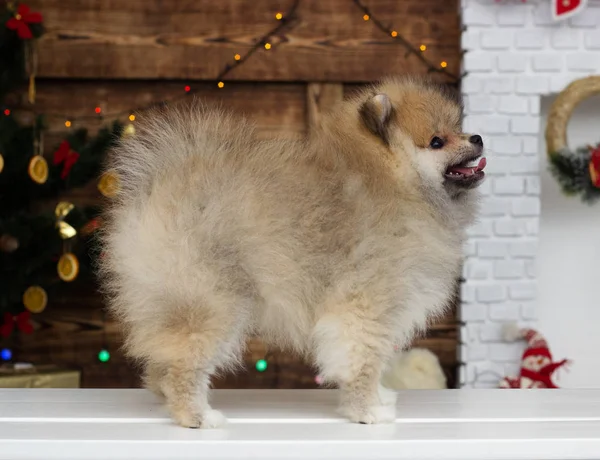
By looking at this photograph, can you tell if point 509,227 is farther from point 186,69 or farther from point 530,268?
point 186,69

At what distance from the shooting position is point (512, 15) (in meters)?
3.02

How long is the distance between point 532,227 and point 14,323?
2.04 metres

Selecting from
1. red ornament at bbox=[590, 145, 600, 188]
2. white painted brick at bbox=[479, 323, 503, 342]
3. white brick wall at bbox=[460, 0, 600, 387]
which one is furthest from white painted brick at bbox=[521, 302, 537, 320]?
red ornament at bbox=[590, 145, 600, 188]

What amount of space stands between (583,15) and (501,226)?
36.6 inches

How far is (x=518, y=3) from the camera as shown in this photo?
3016mm

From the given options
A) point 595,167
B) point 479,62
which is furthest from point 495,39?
point 595,167

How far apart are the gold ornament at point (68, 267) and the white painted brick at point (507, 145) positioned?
169cm

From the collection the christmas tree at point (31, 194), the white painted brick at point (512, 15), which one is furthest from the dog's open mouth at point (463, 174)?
the white painted brick at point (512, 15)

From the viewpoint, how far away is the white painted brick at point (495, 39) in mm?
3012

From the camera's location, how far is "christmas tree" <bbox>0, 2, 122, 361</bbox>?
2.52 m

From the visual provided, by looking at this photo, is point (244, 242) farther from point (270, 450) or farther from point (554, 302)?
point (554, 302)

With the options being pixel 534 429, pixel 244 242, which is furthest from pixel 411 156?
pixel 534 429

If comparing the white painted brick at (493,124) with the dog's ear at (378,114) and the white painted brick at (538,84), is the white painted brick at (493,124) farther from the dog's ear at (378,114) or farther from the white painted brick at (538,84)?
the dog's ear at (378,114)

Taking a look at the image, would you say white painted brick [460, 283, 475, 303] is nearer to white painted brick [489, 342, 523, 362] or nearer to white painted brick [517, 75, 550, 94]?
white painted brick [489, 342, 523, 362]
